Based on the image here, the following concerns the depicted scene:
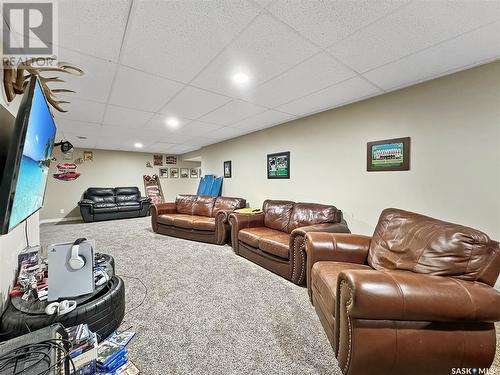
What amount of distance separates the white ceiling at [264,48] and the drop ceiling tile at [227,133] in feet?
4.51

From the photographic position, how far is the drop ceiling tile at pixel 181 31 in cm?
127

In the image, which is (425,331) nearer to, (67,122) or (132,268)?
(132,268)

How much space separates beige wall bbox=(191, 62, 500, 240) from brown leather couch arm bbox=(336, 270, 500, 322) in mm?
1235

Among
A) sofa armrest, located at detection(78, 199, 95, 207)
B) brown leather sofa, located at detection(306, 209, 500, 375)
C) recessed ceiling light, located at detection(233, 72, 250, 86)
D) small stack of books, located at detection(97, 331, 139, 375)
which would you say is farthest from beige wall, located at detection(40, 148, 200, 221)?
brown leather sofa, located at detection(306, 209, 500, 375)

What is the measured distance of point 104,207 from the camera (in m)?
6.07

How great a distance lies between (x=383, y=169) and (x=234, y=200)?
2.72 metres

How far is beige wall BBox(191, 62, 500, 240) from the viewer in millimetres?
1897

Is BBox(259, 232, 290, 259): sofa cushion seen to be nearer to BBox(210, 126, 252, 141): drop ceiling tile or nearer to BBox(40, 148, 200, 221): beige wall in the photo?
BBox(210, 126, 252, 141): drop ceiling tile

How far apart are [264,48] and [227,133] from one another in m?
3.00

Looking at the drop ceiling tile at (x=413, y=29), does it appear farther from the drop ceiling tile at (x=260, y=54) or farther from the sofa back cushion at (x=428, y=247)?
the sofa back cushion at (x=428, y=247)

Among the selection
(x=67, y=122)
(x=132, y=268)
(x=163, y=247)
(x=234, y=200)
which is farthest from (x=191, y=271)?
(x=67, y=122)

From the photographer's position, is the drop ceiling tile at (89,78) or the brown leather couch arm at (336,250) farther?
the brown leather couch arm at (336,250)

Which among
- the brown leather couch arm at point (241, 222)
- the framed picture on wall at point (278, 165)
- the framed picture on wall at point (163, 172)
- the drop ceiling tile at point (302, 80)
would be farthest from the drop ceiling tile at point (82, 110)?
the framed picture on wall at point (163, 172)

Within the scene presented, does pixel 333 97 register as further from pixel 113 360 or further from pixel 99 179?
pixel 99 179
